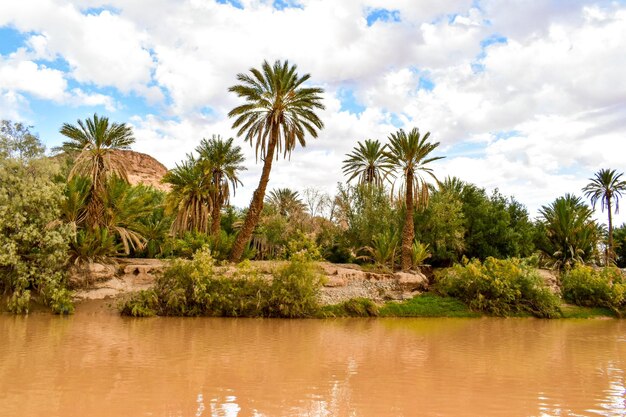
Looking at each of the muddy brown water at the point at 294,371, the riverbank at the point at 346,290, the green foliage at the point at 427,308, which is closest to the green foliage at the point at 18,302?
the muddy brown water at the point at 294,371

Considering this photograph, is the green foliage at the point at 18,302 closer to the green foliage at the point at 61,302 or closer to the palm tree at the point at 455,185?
the green foliage at the point at 61,302

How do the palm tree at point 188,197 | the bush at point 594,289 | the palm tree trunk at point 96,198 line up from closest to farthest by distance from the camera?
the palm tree trunk at point 96,198
the bush at point 594,289
the palm tree at point 188,197

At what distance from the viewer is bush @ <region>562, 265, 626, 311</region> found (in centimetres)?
2838

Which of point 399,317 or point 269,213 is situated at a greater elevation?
point 269,213

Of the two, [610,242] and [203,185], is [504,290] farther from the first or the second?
[610,242]

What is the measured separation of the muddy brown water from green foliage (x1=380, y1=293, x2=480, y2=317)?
5404 millimetres

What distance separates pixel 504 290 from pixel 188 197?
19.6m

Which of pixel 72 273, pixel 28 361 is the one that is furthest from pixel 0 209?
pixel 28 361

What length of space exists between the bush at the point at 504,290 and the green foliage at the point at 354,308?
5248 mm

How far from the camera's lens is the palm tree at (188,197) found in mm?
31016

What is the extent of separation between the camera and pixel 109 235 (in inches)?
947

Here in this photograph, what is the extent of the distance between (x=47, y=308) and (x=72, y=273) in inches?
80.5

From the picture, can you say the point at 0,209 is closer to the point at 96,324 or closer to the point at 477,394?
the point at 96,324

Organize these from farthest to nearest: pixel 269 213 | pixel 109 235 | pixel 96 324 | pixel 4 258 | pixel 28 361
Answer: pixel 269 213
pixel 109 235
pixel 4 258
pixel 96 324
pixel 28 361
